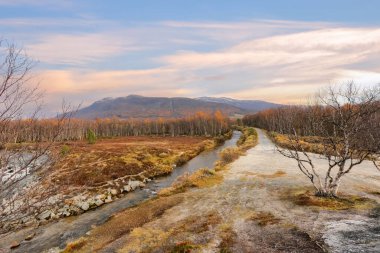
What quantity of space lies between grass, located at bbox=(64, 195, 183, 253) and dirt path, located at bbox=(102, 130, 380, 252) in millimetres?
1008

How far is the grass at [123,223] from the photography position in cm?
2120

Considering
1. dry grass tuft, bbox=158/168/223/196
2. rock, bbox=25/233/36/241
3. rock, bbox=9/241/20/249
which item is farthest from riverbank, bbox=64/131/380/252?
rock, bbox=9/241/20/249

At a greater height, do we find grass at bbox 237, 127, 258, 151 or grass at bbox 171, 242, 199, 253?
grass at bbox 237, 127, 258, 151

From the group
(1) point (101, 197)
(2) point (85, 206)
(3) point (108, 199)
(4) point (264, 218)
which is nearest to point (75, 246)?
(2) point (85, 206)

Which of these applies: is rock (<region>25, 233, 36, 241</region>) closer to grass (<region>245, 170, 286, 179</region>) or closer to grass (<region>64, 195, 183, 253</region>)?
grass (<region>64, 195, 183, 253</region>)

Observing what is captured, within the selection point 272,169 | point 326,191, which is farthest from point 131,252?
point 272,169

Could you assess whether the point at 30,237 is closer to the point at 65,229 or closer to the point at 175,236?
the point at 65,229

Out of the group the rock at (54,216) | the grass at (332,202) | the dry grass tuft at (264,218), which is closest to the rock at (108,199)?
the rock at (54,216)

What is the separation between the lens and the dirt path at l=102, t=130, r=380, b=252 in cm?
1773

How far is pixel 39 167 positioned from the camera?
974cm

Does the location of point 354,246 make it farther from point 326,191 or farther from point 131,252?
point 131,252

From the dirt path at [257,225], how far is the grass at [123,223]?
101 cm

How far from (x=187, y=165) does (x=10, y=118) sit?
169 feet

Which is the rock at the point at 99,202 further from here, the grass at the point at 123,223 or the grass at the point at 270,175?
the grass at the point at 270,175
